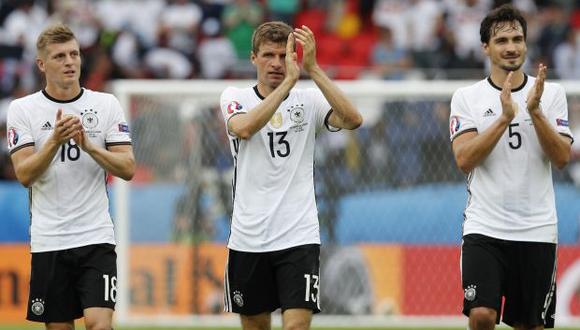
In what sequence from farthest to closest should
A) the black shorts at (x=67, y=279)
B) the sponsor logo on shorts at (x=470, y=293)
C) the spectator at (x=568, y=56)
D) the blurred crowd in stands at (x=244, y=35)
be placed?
the spectator at (x=568, y=56) < the blurred crowd in stands at (x=244, y=35) < the black shorts at (x=67, y=279) < the sponsor logo on shorts at (x=470, y=293)

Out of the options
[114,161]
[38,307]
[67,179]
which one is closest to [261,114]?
[114,161]

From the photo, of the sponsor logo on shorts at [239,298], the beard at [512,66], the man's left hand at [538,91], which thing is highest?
the beard at [512,66]

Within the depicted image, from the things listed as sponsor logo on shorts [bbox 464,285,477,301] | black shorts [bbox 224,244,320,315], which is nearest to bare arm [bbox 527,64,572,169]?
sponsor logo on shorts [bbox 464,285,477,301]

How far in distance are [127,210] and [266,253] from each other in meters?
7.01

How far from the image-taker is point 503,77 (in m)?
9.32

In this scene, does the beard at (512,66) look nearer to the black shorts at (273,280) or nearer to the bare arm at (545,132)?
the bare arm at (545,132)

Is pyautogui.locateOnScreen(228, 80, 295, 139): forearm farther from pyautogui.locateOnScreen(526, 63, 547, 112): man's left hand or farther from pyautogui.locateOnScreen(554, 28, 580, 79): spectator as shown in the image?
pyautogui.locateOnScreen(554, 28, 580, 79): spectator

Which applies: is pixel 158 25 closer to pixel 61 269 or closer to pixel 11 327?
pixel 11 327

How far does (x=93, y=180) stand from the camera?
9336mm

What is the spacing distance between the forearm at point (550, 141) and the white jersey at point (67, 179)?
2794 millimetres

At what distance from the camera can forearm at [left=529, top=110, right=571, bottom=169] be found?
8.85 meters

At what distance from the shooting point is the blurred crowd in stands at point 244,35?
2009 cm

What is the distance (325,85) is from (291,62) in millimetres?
273

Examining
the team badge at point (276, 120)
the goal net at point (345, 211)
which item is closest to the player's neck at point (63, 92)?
the team badge at point (276, 120)
